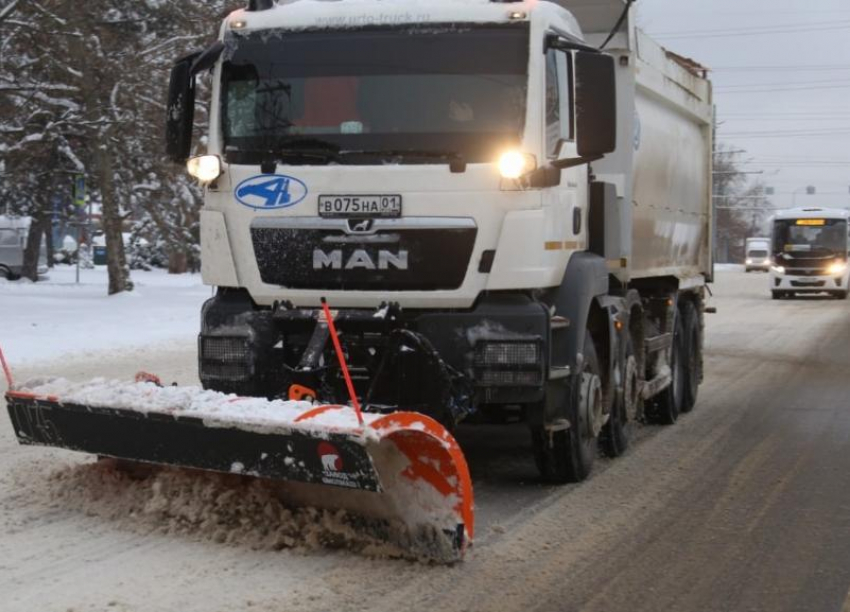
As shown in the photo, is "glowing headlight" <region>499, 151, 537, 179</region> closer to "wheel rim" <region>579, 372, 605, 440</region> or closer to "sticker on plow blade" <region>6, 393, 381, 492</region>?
"wheel rim" <region>579, 372, 605, 440</region>

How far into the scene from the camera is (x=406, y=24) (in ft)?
22.6

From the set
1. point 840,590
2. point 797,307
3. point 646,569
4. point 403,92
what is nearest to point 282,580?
point 646,569

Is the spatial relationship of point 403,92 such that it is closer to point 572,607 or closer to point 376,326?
point 376,326

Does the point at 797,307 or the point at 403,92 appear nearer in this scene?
the point at 403,92

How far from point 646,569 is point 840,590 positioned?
86 centimetres

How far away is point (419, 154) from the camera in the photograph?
263 inches

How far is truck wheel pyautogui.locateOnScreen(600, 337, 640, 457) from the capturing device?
27.9ft

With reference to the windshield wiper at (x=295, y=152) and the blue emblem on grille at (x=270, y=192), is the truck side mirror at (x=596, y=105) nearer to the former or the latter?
the windshield wiper at (x=295, y=152)

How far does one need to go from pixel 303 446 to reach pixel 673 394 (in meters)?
6.17

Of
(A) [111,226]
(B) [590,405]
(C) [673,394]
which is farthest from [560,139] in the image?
(A) [111,226]

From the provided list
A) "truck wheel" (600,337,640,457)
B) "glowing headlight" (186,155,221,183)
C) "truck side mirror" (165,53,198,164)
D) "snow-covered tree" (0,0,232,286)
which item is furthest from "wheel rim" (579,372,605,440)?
"snow-covered tree" (0,0,232,286)

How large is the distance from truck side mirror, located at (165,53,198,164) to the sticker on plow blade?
2.03 meters

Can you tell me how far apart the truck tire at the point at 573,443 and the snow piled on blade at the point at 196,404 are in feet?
6.75

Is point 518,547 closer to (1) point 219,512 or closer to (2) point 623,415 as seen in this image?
(1) point 219,512
